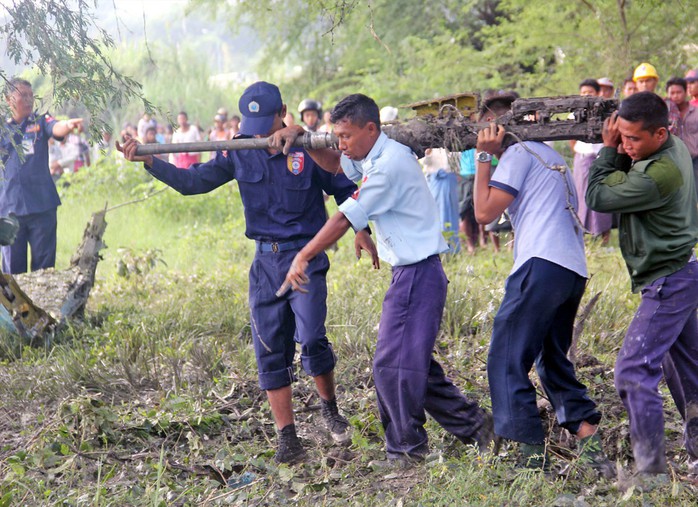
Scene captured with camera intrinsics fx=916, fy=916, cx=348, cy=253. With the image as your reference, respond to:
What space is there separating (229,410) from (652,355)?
283cm

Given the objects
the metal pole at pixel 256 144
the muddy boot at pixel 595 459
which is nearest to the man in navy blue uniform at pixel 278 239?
the metal pole at pixel 256 144

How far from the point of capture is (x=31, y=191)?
8.87 meters

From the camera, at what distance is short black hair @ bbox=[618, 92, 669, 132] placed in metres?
4.14

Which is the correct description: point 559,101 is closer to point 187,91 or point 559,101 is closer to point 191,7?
point 191,7

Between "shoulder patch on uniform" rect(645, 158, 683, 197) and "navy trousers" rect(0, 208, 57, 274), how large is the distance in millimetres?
6502

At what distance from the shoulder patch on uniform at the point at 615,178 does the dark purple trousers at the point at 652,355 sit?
504 mm

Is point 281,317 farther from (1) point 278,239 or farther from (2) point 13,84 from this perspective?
(2) point 13,84

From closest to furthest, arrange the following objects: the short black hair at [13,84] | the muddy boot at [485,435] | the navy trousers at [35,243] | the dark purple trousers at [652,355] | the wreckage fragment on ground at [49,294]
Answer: the dark purple trousers at [652,355], the muddy boot at [485,435], the short black hair at [13,84], the wreckage fragment on ground at [49,294], the navy trousers at [35,243]

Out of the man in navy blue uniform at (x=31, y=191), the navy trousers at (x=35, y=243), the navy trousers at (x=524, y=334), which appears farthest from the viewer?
the navy trousers at (x=35, y=243)

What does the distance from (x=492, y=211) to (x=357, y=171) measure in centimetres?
100

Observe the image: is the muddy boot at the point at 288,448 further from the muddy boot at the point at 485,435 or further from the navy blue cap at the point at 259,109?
the navy blue cap at the point at 259,109

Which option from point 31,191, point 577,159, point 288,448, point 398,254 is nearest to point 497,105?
point 398,254

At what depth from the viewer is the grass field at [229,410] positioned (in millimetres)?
4527

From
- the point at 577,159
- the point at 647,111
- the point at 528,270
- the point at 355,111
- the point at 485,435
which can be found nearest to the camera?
the point at 647,111
